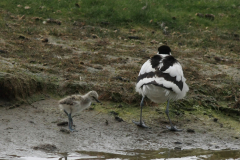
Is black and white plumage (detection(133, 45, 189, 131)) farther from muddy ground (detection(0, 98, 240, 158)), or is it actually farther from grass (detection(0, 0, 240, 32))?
grass (detection(0, 0, 240, 32))

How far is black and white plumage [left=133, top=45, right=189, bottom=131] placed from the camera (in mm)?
6758

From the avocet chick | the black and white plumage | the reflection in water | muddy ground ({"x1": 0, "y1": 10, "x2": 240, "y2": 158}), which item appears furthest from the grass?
the reflection in water

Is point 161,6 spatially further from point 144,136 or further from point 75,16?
point 144,136

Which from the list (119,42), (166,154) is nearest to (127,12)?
(119,42)

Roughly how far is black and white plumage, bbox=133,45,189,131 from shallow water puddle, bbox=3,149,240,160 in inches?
37.9

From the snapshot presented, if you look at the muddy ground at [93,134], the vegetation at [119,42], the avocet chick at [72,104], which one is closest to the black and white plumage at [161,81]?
the muddy ground at [93,134]

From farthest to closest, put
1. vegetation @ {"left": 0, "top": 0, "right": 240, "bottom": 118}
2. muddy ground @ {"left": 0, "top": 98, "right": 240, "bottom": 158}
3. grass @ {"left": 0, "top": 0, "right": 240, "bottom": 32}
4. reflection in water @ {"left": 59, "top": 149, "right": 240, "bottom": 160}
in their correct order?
grass @ {"left": 0, "top": 0, "right": 240, "bottom": 32}, vegetation @ {"left": 0, "top": 0, "right": 240, "bottom": 118}, muddy ground @ {"left": 0, "top": 98, "right": 240, "bottom": 158}, reflection in water @ {"left": 59, "top": 149, "right": 240, "bottom": 160}

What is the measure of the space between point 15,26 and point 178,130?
283 inches

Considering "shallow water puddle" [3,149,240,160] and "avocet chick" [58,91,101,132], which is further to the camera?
"avocet chick" [58,91,101,132]

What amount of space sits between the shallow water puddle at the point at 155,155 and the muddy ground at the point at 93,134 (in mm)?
146

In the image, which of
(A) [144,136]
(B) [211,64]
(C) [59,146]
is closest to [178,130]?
(A) [144,136]

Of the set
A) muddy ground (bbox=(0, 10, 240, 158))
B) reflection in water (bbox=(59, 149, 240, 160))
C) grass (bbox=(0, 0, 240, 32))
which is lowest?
reflection in water (bbox=(59, 149, 240, 160))

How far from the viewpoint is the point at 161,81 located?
6.69 metres

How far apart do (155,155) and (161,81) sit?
4.72 ft
